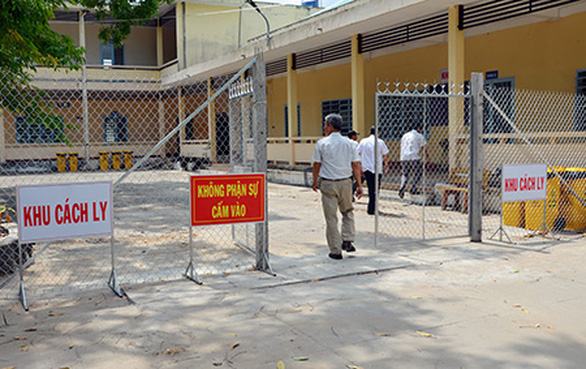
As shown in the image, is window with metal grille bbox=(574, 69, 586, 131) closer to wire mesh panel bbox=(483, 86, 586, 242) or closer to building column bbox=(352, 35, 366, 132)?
wire mesh panel bbox=(483, 86, 586, 242)

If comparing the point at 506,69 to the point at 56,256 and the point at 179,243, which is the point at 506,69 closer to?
the point at 179,243

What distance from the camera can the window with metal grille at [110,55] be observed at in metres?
28.9

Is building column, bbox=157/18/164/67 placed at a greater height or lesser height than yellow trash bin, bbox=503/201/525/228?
greater

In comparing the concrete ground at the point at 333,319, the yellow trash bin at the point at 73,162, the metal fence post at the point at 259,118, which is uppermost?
the metal fence post at the point at 259,118

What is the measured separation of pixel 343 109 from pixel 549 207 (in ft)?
40.3

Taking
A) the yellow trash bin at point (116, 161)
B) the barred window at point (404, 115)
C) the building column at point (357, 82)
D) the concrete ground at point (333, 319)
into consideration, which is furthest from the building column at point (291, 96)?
the concrete ground at point (333, 319)

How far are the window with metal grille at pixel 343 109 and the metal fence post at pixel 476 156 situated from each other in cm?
1221

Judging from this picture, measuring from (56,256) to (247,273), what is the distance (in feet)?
9.15

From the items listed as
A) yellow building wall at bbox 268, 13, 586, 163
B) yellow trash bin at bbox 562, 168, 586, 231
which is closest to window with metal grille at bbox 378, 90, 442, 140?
yellow building wall at bbox 268, 13, 586, 163

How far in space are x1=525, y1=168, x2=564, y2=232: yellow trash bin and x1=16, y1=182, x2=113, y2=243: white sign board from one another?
6.34 meters

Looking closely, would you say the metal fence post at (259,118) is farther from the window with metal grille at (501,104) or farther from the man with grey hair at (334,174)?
the window with metal grille at (501,104)

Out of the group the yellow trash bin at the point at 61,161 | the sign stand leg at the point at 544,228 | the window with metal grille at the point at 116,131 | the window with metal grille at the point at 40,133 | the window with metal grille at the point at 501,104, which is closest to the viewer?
the sign stand leg at the point at 544,228

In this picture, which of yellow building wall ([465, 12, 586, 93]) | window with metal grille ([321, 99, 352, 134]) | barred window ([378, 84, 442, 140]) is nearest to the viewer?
yellow building wall ([465, 12, 586, 93])

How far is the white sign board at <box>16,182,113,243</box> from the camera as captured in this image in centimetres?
520
